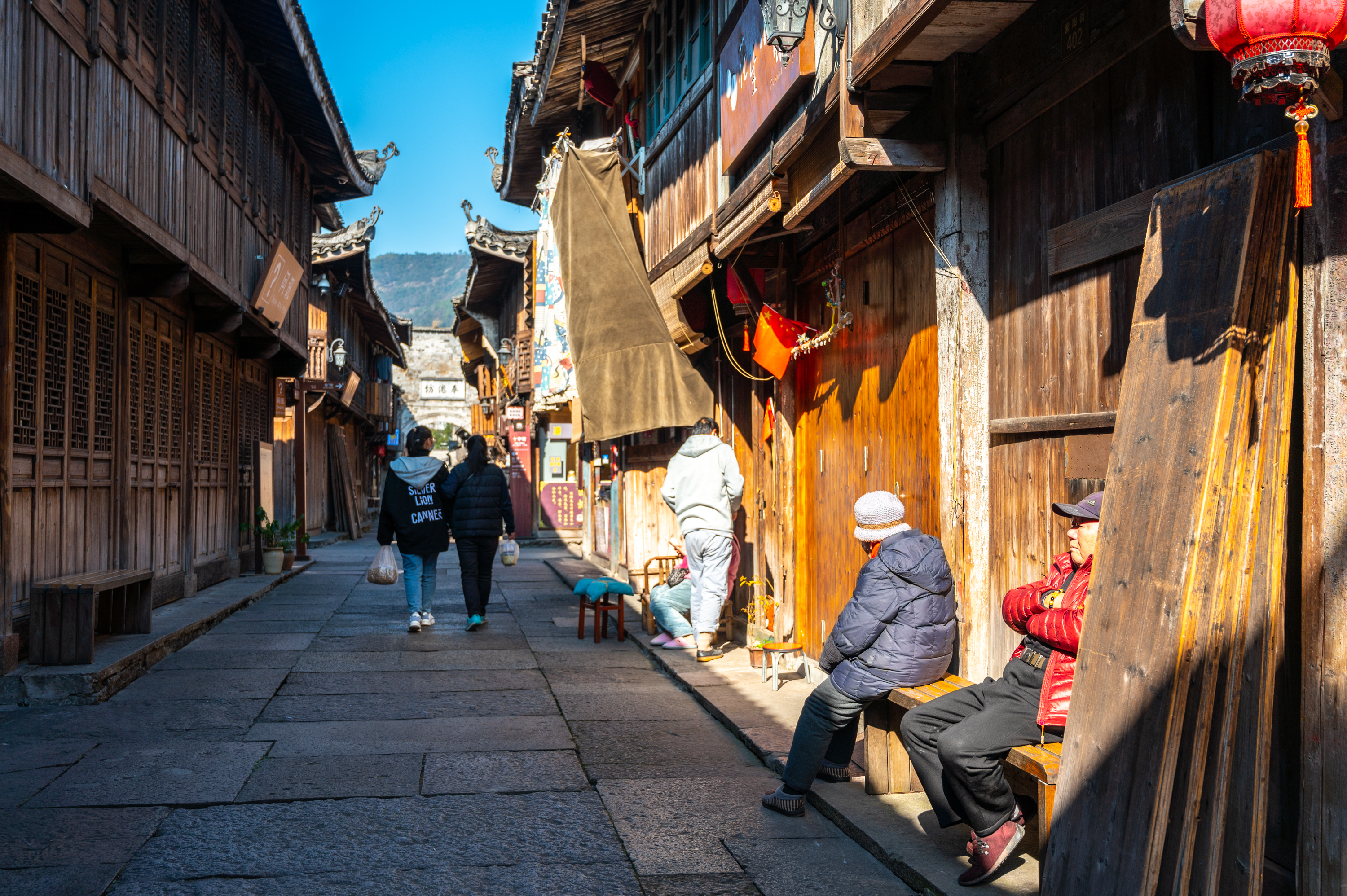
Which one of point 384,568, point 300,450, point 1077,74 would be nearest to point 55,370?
point 384,568

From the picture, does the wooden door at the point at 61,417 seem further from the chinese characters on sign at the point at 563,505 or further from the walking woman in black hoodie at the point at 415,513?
the chinese characters on sign at the point at 563,505

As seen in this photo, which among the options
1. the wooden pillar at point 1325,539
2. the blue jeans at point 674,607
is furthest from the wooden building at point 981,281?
the blue jeans at point 674,607

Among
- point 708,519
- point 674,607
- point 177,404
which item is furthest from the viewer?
point 177,404

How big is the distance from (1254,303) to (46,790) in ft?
18.8

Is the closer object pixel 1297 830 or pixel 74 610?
pixel 1297 830

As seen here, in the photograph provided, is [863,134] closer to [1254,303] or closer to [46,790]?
[1254,303]

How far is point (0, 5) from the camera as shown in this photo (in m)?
6.29

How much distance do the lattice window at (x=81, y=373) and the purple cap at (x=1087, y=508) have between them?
8.07 m

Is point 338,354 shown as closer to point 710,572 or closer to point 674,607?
point 674,607

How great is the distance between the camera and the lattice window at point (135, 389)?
10.7m

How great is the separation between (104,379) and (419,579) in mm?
3567

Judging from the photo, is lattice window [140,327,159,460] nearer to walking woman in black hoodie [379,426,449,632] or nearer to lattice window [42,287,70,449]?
lattice window [42,287,70,449]

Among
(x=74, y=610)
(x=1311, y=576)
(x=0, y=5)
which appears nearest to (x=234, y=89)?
(x=0, y=5)

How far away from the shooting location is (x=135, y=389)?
10781 millimetres
